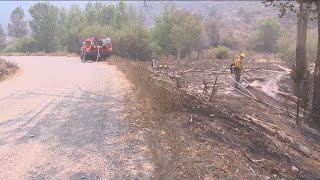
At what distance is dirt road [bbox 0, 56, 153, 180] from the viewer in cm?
700

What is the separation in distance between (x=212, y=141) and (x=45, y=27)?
67218 millimetres

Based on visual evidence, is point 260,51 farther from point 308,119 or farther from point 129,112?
point 129,112

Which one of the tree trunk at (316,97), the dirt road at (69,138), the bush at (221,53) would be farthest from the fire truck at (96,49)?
the tree trunk at (316,97)

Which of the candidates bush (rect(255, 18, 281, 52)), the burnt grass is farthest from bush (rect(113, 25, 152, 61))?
bush (rect(255, 18, 281, 52))

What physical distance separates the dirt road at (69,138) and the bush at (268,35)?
6335 centimetres

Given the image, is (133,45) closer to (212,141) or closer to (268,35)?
(212,141)

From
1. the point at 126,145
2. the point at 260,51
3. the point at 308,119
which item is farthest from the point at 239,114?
the point at 260,51

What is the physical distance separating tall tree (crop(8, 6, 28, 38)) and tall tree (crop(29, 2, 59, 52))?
35.4 m

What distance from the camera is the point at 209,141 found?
9031 millimetres

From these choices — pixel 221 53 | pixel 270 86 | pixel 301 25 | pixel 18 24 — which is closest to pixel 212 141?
pixel 301 25

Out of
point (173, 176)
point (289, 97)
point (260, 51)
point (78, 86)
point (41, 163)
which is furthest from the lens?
point (260, 51)

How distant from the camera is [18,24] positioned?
10838 centimetres

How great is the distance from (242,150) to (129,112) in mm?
3439

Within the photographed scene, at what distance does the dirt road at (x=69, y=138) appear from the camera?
700 centimetres
